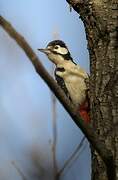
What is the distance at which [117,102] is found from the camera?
2.52m

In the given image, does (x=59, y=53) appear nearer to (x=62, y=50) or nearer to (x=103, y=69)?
(x=62, y=50)

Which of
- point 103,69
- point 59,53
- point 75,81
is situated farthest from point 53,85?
point 59,53

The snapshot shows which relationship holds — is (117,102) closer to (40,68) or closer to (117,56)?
(117,56)

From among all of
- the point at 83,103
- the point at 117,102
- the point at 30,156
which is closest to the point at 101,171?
the point at 117,102

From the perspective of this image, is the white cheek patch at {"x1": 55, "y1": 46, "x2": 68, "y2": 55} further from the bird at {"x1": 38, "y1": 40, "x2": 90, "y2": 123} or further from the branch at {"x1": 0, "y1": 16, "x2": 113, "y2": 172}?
the branch at {"x1": 0, "y1": 16, "x2": 113, "y2": 172}

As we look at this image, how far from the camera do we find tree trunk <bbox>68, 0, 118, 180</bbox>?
8.14 ft

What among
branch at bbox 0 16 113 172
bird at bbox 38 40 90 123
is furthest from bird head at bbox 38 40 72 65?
branch at bbox 0 16 113 172

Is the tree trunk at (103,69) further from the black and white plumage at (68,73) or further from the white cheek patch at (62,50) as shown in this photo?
the white cheek patch at (62,50)

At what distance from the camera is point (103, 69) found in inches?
105

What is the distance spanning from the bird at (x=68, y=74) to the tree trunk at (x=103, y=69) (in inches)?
48.1

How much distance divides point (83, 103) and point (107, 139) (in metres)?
1.56

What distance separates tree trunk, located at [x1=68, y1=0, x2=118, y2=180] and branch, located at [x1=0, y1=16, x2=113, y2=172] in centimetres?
80

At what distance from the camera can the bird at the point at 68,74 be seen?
13.8ft

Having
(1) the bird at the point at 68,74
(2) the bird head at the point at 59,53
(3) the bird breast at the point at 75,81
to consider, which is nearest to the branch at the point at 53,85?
(1) the bird at the point at 68,74
